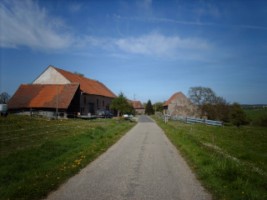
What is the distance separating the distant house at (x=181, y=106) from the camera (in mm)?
64750

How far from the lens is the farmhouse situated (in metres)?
46.2

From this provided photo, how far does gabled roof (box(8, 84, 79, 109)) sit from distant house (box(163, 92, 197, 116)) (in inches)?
1079

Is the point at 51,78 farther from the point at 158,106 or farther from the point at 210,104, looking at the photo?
the point at 158,106

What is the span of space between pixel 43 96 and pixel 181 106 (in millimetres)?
36587

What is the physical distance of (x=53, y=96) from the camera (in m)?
47.8

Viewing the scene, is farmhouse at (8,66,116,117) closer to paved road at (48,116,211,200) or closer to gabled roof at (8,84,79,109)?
gabled roof at (8,84,79,109)

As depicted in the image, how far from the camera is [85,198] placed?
21.5 ft

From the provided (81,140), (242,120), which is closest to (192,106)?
(242,120)

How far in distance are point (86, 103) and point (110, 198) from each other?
50.5 metres

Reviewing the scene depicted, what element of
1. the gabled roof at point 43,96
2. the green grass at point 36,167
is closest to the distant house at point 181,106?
the gabled roof at point 43,96

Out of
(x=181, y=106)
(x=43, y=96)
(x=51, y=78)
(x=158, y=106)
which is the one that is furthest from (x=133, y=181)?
(x=158, y=106)

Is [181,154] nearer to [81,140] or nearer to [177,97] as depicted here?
[81,140]

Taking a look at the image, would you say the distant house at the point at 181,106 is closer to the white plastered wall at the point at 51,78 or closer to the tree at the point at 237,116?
the tree at the point at 237,116

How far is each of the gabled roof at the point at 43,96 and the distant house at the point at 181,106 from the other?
89.9 ft
